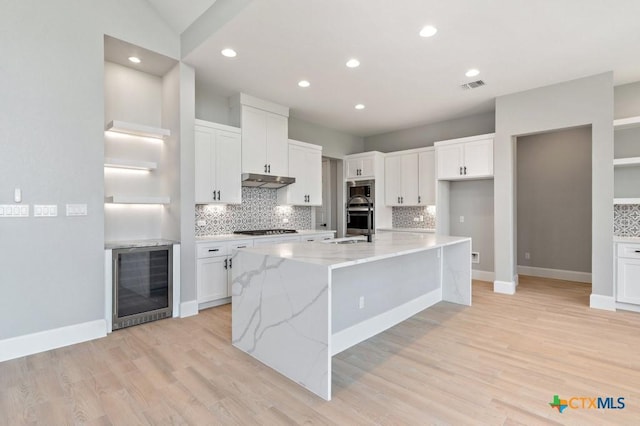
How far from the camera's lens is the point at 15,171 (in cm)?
278

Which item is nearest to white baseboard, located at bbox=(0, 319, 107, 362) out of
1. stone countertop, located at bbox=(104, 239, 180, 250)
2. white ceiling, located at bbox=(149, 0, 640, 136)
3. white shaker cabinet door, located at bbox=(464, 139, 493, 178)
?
stone countertop, located at bbox=(104, 239, 180, 250)

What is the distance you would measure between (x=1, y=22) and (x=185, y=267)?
2.77m

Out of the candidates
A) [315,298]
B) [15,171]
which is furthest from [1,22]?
[315,298]

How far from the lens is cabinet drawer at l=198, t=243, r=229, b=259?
13.0 feet

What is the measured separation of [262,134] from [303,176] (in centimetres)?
107

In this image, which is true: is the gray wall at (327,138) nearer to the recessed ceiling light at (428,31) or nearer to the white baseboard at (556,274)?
the recessed ceiling light at (428,31)

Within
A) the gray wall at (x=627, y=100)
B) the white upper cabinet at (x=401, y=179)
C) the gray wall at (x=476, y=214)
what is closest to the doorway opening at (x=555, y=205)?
the gray wall at (x=476, y=214)

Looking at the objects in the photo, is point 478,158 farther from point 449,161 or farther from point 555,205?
point 555,205

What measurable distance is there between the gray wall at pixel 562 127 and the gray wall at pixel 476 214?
756mm

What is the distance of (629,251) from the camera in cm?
388

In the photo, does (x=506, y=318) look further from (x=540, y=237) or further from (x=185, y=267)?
(x=185, y=267)

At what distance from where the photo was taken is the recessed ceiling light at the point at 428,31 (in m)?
3.04

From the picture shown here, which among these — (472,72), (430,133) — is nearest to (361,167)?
(430,133)

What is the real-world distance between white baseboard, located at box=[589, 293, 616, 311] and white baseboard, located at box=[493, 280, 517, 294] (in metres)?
0.89
